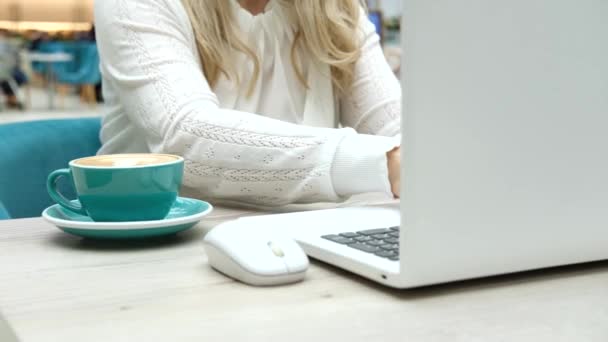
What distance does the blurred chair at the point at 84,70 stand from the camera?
10141 mm

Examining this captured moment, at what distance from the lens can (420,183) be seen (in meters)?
0.46

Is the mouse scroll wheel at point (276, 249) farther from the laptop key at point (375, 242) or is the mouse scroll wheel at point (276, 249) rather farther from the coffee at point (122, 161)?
the coffee at point (122, 161)

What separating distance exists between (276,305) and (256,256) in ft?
0.19

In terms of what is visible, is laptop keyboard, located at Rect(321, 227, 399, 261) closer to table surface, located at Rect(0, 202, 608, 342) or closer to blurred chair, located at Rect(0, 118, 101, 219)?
table surface, located at Rect(0, 202, 608, 342)

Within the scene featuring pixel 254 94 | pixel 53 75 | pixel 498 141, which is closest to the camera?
pixel 498 141

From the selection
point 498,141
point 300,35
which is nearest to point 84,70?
point 300,35

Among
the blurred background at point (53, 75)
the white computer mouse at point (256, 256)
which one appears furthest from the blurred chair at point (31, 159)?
the blurred background at point (53, 75)

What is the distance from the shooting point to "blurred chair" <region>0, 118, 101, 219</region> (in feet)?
3.64

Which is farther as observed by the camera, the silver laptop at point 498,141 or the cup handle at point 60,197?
the cup handle at point 60,197

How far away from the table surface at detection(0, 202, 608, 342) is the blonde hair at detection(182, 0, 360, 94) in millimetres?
588

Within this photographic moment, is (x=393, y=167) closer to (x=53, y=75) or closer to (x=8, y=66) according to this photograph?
(x=8, y=66)

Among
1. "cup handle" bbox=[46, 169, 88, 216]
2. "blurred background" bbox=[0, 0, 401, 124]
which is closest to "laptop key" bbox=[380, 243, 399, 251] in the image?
"cup handle" bbox=[46, 169, 88, 216]

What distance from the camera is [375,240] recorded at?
59 cm

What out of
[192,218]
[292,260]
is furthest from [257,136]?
[292,260]
